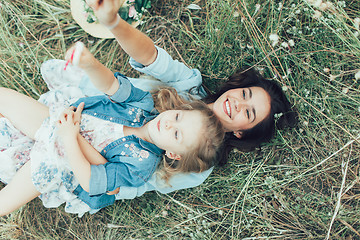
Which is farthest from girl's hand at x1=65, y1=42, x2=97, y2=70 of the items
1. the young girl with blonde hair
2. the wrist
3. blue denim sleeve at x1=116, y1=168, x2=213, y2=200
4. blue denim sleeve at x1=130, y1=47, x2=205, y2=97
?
blue denim sleeve at x1=116, y1=168, x2=213, y2=200

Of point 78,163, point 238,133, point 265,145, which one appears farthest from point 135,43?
point 265,145

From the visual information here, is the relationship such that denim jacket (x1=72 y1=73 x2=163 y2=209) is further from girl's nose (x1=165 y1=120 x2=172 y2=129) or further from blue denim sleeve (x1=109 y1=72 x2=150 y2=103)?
girl's nose (x1=165 y1=120 x2=172 y2=129)

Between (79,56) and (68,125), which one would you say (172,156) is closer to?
(68,125)

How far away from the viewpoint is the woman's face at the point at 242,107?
1.98 meters

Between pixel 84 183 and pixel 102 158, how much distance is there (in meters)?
0.21

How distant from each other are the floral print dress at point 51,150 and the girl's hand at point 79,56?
0.63m

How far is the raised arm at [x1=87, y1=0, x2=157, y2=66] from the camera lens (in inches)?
53.5

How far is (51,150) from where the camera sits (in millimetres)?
1989

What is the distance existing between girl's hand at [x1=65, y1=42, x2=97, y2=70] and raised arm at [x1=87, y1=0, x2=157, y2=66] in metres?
0.17

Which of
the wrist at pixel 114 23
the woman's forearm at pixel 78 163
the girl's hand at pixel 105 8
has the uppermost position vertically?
the girl's hand at pixel 105 8

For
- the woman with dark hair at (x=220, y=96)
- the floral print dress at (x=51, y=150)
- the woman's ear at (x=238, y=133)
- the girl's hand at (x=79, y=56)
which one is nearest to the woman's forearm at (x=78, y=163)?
the floral print dress at (x=51, y=150)

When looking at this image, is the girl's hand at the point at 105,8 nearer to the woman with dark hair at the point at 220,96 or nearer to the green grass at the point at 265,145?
the woman with dark hair at the point at 220,96

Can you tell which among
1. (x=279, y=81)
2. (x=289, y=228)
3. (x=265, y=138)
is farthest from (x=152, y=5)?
(x=289, y=228)

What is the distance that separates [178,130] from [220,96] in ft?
1.59
